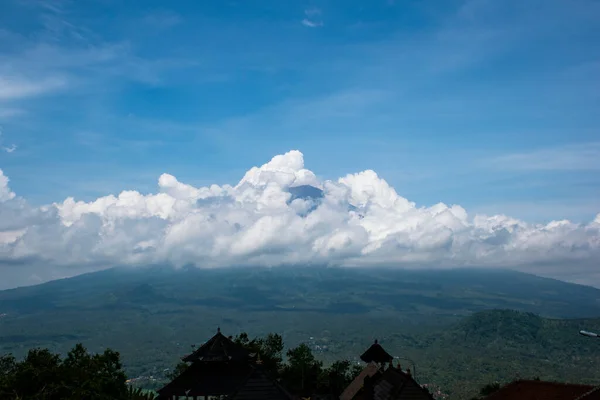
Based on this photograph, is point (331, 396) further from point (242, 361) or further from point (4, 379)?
point (4, 379)

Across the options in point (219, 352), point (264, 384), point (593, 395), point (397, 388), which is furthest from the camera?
point (219, 352)

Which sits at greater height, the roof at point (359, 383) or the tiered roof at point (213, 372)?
the tiered roof at point (213, 372)

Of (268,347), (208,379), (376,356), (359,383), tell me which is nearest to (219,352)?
(208,379)

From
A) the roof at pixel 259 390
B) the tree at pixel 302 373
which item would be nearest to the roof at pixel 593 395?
the roof at pixel 259 390

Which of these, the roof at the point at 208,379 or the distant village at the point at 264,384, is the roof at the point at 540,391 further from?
the roof at the point at 208,379

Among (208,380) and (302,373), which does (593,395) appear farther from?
(302,373)

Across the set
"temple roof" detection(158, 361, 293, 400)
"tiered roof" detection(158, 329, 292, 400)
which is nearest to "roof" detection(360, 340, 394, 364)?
"tiered roof" detection(158, 329, 292, 400)
